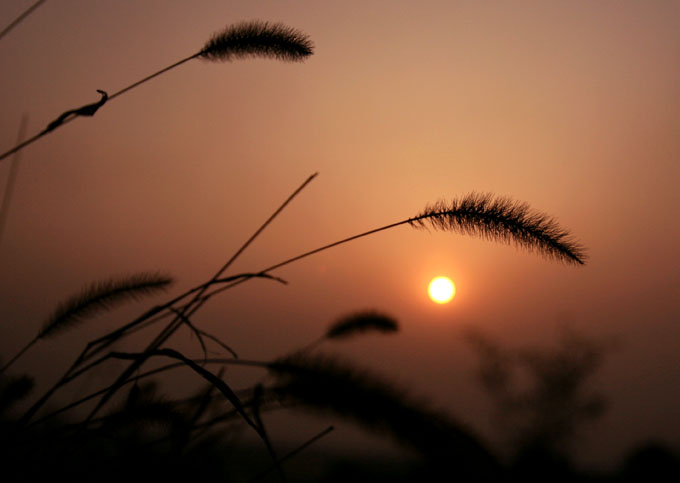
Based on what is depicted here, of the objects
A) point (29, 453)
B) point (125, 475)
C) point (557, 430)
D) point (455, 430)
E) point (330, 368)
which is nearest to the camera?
point (455, 430)

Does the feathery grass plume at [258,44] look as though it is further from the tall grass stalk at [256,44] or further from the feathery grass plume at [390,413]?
the feathery grass plume at [390,413]

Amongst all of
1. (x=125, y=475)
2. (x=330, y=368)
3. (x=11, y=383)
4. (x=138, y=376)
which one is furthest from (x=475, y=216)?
(x=11, y=383)

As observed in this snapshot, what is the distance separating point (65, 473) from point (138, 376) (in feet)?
0.75

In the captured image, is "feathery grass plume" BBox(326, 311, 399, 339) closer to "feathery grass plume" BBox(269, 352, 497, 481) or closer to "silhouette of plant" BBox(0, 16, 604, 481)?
"silhouette of plant" BBox(0, 16, 604, 481)

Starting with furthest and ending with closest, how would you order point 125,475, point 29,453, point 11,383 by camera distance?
point 11,383, point 125,475, point 29,453

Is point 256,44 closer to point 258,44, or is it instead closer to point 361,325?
point 258,44

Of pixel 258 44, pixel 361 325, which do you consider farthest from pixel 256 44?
pixel 361 325

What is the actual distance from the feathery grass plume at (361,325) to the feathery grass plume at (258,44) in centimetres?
74

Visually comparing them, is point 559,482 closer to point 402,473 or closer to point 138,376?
point 402,473

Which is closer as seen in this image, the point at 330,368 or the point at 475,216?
the point at 330,368

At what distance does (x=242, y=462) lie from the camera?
6.23ft

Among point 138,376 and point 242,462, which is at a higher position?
point 242,462

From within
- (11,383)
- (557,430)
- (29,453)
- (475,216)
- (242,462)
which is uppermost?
(557,430)

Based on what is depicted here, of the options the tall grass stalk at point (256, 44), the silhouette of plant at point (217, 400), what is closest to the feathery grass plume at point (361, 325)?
the silhouette of plant at point (217, 400)
